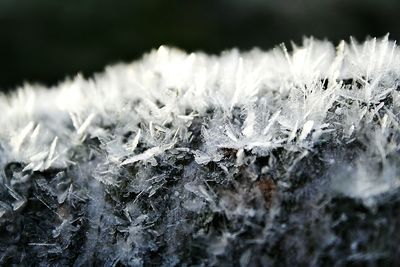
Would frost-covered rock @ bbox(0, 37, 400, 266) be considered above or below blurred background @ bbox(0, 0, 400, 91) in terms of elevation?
below

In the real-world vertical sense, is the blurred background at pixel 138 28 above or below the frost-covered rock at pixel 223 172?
above

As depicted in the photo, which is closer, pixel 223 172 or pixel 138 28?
pixel 223 172

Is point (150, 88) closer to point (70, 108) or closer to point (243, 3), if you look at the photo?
point (70, 108)

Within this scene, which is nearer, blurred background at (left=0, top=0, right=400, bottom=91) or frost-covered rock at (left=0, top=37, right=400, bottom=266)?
frost-covered rock at (left=0, top=37, right=400, bottom=266)

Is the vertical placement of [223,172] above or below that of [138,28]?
below

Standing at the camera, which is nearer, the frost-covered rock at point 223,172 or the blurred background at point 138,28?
the frost-covered rock at point 223,172

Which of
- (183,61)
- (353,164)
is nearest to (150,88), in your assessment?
(183,61)
